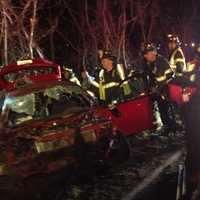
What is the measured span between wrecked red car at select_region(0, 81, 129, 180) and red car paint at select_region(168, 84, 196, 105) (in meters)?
2.67

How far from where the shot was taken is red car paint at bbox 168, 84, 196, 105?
30.6 feet

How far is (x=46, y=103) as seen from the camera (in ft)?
23.6

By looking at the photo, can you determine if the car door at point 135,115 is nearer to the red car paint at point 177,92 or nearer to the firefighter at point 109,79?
the firefighter at point 109,79

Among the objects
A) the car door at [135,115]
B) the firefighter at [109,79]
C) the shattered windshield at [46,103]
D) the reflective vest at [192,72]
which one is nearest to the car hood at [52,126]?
the shattered windshield at [46,103]

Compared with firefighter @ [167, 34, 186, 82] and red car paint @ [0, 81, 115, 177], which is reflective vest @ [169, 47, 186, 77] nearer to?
firefighter @ [167, 34, 186, 82]

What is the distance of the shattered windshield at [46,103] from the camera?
6852mm

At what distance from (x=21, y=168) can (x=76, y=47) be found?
15783mm

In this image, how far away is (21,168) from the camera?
5.67 meters

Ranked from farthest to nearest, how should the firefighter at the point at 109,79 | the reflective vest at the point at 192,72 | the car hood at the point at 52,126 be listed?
the reflective vest at the point at 192,72, the firefighter at the point at 109,79, the car hood at the point at 52,126

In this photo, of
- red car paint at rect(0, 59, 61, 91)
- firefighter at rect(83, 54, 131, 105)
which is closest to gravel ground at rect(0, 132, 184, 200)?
firefighter at rect(83, 54, 131, 105)

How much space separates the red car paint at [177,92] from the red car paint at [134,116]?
3.81 feet

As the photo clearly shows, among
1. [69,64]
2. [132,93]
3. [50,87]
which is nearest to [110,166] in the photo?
[50,87]

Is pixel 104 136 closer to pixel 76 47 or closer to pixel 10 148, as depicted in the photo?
pixel 10 148

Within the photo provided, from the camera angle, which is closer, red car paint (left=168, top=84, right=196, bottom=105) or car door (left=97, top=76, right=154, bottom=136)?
car door (left=97, top=76, right=154, bottom=136)
